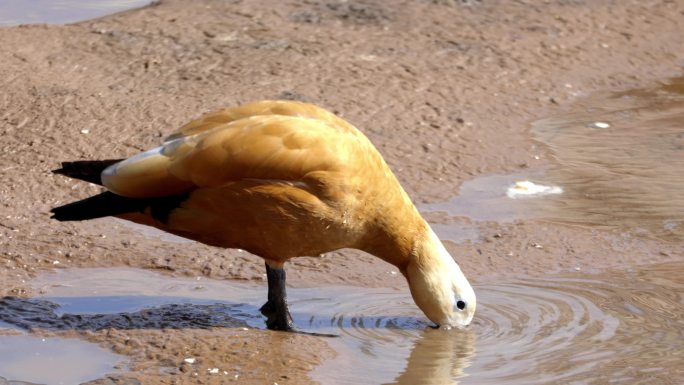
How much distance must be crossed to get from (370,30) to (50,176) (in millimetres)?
3264

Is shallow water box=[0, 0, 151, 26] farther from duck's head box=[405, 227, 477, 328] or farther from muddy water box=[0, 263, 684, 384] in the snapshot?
duck's head box=[405, 227, 477, 328]

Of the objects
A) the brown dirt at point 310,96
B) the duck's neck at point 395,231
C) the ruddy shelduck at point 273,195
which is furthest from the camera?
the brown dirt at point 310,96

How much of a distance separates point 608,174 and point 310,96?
211cm

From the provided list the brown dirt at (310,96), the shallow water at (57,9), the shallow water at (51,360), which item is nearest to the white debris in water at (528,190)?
the brown dirt at (310,96)

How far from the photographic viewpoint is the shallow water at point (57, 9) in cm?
1044

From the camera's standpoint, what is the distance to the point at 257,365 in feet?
17.3

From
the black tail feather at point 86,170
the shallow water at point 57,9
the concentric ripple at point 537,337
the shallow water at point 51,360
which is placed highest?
the shallow water at point 57,9

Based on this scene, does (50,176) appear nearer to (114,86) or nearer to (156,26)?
(114,86)

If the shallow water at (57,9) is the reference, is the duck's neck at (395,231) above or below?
below

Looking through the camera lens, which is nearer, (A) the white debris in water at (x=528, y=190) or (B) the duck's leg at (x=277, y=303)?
(B) the duck's leg at (x=277, y=303)

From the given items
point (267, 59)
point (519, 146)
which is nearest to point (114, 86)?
point (267, 59)

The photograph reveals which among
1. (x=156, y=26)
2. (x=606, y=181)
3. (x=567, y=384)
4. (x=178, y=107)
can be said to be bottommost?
(x=567, y=384)

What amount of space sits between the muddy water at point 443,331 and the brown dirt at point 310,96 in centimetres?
16

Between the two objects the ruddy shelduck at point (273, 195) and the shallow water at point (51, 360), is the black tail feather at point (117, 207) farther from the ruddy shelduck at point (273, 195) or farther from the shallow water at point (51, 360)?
the shallow water at point (51, 360)
